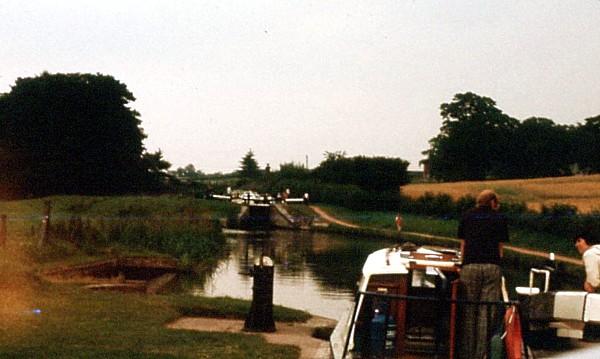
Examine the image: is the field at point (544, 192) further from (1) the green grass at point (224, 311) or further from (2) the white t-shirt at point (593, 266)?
(2) the white t-shirt at point (593, 266)

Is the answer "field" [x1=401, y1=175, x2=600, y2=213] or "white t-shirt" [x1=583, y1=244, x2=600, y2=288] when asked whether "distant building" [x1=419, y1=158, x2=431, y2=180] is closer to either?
"field" [x1=401, y1=175, x2=600, y2=213]

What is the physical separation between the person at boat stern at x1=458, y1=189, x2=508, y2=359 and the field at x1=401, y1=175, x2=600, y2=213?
31021mm

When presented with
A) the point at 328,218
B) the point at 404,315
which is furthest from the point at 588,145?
the point at 404,315

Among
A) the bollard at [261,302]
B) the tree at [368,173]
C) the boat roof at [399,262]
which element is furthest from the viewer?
the tree at [368,173]

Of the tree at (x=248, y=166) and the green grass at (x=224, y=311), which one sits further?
the tree at (x=248, y=166)

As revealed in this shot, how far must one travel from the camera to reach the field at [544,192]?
4441 cm

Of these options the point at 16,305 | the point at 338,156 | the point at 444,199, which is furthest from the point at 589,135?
the point at 16,305

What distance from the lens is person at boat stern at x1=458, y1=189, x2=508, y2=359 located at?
28.2 feet

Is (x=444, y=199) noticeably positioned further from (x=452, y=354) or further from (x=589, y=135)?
(x=452, y=354)

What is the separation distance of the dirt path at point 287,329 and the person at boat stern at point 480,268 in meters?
3.42

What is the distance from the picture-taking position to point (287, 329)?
14453mm

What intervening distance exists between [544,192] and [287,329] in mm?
41359

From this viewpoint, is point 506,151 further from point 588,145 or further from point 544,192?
point 544,192

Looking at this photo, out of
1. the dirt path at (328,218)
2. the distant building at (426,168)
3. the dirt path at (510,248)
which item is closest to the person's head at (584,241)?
the dirt path at (510,248)
